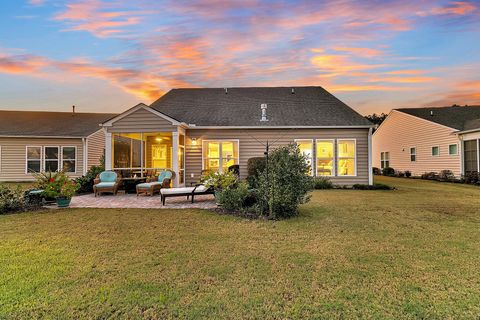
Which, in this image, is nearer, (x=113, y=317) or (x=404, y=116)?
(x=113, y=317)

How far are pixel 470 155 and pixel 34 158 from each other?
29.2 meters

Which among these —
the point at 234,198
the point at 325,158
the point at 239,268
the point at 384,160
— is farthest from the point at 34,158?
the point at 384,160

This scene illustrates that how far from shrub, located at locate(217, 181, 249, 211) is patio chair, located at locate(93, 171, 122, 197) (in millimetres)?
5835

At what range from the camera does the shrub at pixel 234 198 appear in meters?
7.41

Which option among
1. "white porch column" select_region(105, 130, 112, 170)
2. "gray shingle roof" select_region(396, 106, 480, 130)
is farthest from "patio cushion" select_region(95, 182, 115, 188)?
"gray shingle roof" select_region(396, 106, 480, 130)

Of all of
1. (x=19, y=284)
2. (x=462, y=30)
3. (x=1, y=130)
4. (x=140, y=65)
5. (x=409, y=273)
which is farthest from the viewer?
(x=1, y=130)

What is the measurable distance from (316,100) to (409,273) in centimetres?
1428

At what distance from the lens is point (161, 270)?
3.47 metres

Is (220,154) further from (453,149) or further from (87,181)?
(453,149)

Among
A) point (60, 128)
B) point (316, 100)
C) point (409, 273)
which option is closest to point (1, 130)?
point (60, 128)

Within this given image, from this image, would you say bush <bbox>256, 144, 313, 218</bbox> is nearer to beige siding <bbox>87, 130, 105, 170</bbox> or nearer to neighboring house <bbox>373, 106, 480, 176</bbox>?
beige siding <bbox>87, 130, 105, 170</bbox>

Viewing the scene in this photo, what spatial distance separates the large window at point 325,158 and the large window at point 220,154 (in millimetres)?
4591

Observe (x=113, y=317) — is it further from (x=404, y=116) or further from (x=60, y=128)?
(x=404, y=116)

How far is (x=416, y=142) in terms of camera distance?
2211 centimetres
